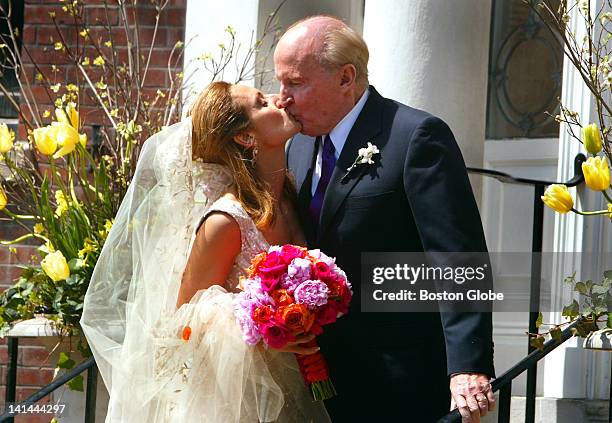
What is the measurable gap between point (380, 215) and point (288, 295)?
0.44 meters

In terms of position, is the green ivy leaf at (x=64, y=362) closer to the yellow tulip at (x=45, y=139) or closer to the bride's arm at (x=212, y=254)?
the yellow tulip at (x=45, y=139)

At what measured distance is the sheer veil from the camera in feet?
11.8

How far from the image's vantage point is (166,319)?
147 inches

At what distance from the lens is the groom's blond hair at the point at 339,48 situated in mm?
3904

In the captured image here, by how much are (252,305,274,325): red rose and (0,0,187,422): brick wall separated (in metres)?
2.64

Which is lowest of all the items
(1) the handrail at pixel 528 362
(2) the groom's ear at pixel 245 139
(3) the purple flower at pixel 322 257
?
(1) the handrail at pixel 528 362

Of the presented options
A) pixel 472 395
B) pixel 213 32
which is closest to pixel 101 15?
pixel 213 32

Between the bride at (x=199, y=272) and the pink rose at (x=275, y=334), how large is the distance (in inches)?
3.0

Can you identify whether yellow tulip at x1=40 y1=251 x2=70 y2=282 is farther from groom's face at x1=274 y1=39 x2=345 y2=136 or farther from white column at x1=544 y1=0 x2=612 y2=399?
white column at x1=544 y1=0 x2=612 y2=399

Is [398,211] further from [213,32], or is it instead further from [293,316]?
[213,32]

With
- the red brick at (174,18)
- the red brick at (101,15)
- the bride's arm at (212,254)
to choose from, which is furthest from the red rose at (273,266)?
the red brick at (101,15)

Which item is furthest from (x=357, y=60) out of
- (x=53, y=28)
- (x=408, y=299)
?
(x=53, y=28)

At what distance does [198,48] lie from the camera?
5586 mm

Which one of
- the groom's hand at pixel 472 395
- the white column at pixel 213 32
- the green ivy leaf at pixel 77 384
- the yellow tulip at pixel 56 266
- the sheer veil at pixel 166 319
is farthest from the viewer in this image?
the white column at pixel 213 32
